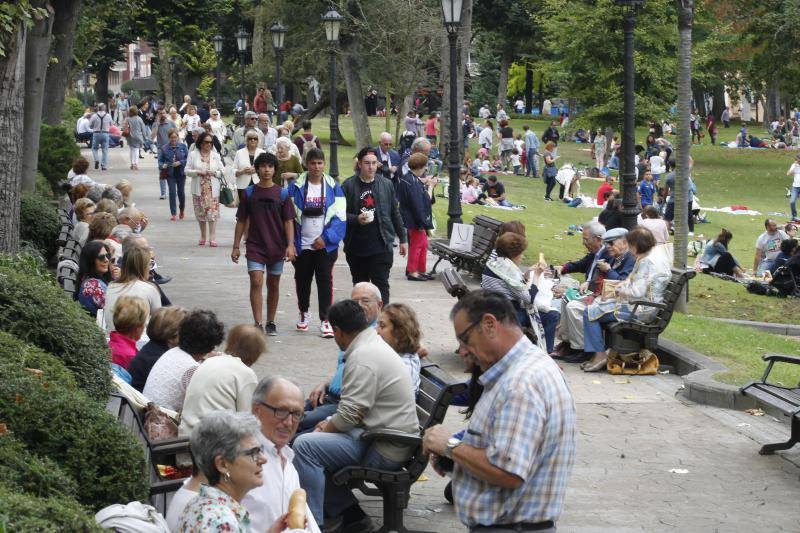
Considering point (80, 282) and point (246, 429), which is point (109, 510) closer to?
point (246, 429)

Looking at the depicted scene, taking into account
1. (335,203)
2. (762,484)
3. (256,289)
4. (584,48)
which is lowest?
(762,484)

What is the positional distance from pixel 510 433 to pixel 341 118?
211ft

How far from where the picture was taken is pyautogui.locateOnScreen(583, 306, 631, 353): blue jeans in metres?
12.4

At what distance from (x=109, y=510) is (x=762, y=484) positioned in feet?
17.1

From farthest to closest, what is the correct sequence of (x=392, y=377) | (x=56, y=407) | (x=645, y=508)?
(x=645, y=508) → (x=392, y=377) → (x=56, y=407)

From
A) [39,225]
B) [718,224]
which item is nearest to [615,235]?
[39,225]

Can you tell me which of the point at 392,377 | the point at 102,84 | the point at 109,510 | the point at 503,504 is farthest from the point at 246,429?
the point at 102,84

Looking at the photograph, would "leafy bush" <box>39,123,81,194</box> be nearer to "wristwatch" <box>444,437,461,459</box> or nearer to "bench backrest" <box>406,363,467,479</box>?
"bench backrest" <box>406,363,467,479</box>

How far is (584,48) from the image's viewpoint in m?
40.4

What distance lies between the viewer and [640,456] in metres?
9.41

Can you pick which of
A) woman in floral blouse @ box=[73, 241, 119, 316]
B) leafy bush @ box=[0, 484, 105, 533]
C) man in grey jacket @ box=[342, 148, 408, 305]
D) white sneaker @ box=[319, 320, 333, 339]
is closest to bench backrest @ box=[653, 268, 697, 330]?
man in grey jacket @ box=[342, 148, 408, 305]

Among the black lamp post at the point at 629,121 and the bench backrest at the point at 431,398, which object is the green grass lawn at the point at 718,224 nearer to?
the black lamp post at the point at 629,121

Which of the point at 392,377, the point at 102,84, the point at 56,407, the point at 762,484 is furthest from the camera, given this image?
the point at 102,84

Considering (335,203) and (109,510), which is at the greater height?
(335,203)
